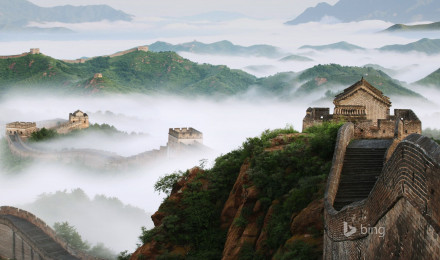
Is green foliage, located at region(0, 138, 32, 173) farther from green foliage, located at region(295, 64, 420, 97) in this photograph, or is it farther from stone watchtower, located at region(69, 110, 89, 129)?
green foliage, located at region(295, 64, 420, 97)

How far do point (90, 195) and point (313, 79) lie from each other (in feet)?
161

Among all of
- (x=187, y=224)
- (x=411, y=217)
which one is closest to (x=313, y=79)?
(x=187, y=224)

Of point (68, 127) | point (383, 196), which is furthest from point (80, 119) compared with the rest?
point (383, 196)

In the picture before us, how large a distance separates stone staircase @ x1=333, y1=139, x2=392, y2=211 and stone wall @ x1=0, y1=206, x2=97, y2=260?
85.6 feet

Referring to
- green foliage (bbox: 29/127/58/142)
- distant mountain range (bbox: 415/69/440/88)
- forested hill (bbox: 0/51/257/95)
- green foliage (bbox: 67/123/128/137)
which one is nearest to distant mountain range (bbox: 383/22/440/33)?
distant mountain range (bbox: 415/69/440/88)

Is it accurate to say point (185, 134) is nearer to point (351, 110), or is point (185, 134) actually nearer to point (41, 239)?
point (41, 239)

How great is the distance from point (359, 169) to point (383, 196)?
6.55 meters

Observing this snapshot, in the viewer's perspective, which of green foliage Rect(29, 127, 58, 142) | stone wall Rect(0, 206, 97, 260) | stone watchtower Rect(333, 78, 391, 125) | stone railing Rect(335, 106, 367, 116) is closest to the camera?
stone railing Rect(335, 106, 367, 116)

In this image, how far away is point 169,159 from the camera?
8388 centimetres

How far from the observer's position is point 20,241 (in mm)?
42031

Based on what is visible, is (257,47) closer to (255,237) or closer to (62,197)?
(62,197)

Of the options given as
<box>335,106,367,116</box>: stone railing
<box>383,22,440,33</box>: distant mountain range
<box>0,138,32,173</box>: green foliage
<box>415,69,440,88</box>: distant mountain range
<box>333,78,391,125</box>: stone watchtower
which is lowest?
<box>335,106,367,116</box>: stone railing

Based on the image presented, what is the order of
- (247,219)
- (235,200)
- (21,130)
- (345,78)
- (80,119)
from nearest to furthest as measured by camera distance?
(247,219) → (235,200) → (21,130) → (345,78) → (80,119)

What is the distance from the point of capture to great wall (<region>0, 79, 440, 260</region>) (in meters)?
6.21
